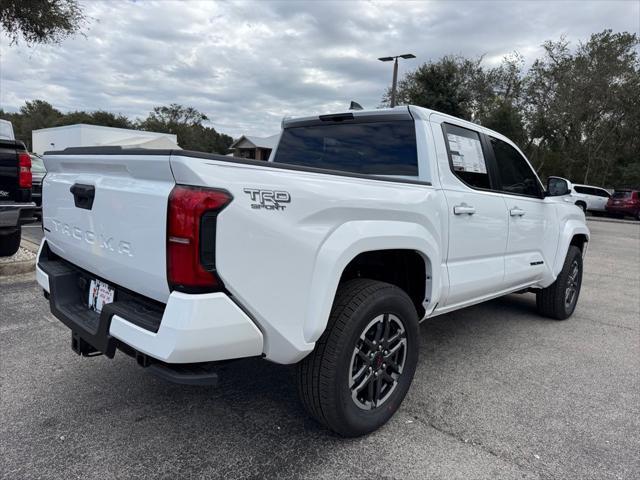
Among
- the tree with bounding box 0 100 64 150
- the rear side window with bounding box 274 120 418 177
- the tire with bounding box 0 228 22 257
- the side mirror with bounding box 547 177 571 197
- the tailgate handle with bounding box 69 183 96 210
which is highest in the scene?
the tree with bounding box 0 100 64 150

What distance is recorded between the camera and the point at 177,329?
73.0 inches

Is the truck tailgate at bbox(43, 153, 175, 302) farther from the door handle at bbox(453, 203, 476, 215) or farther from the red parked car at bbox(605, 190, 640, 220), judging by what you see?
the red parked car at bbox(605, 190, 640, 220)

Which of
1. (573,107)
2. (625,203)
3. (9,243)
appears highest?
→ (573,107)

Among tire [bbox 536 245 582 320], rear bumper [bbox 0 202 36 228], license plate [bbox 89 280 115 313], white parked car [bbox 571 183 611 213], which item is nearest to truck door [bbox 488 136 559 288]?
tire [bbox 536 245 582 320]

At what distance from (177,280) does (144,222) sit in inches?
12.9

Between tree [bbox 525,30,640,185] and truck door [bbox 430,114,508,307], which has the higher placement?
tree [bbox 525,30,640,185]

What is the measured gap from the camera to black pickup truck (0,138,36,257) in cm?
529

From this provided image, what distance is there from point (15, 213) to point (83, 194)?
3.66 metres

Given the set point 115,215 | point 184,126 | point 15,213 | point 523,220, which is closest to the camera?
point 115,215

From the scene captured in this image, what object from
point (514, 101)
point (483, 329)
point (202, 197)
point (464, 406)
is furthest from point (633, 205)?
point (202, 197)

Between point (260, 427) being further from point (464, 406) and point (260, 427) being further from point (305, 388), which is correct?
point (464, 406)

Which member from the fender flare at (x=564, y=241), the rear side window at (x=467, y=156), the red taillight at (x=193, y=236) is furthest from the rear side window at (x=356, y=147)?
the fender flare at (x=564, y=241)

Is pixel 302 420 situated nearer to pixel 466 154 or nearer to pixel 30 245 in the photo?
pixel 466 154

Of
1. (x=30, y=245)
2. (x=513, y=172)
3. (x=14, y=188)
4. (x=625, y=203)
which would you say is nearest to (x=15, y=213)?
(x=14, y=188)
